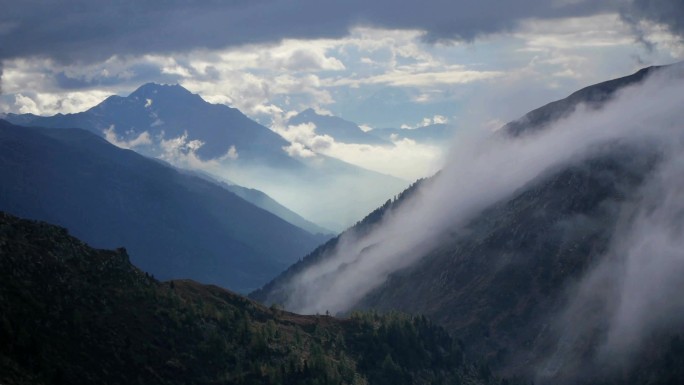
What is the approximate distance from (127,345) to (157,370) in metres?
8.58

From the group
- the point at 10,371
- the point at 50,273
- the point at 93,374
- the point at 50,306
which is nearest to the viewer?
the point at 10,371

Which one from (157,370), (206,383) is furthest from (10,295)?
(206,383)

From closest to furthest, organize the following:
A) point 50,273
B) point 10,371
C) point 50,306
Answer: point 10,371, point 50,306, point 50,273

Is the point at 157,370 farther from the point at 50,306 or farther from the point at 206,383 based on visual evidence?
the point at 50,306

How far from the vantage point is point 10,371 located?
128m

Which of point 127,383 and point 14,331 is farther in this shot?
point 127,383

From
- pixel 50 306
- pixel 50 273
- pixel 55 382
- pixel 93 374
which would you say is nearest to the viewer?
pixel 55 382

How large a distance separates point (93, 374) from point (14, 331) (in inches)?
896

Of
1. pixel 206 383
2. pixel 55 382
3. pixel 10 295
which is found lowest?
pixel 206 383

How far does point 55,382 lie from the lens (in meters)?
144

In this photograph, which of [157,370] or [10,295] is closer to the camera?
[10,295]

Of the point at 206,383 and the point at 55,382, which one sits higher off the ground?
the point at 55,382

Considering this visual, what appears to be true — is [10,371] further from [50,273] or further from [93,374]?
[50,273]

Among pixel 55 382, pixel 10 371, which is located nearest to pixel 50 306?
pixel 55 382
